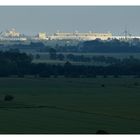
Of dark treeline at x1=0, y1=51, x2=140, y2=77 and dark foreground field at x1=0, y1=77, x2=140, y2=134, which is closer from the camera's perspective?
dark foreground field at x1=0, y1=77, x2=140, y2=134

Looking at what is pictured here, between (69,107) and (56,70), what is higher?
(69,107)

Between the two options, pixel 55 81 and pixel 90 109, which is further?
pixel 55 81

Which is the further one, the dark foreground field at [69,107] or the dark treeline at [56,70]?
the dark treeline at [56,70]

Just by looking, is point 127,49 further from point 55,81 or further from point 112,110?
point 112,110

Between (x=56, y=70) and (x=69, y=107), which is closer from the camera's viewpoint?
(x=69, y=107)

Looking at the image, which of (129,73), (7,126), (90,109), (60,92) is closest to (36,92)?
(60,92)

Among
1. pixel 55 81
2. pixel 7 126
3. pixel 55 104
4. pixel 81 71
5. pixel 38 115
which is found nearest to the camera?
pixel 7 126

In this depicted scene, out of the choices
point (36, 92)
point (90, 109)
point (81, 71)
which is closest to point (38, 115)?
point (90, 109)

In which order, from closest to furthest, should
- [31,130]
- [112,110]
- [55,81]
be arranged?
[31,130], [112,110], [55,81]
